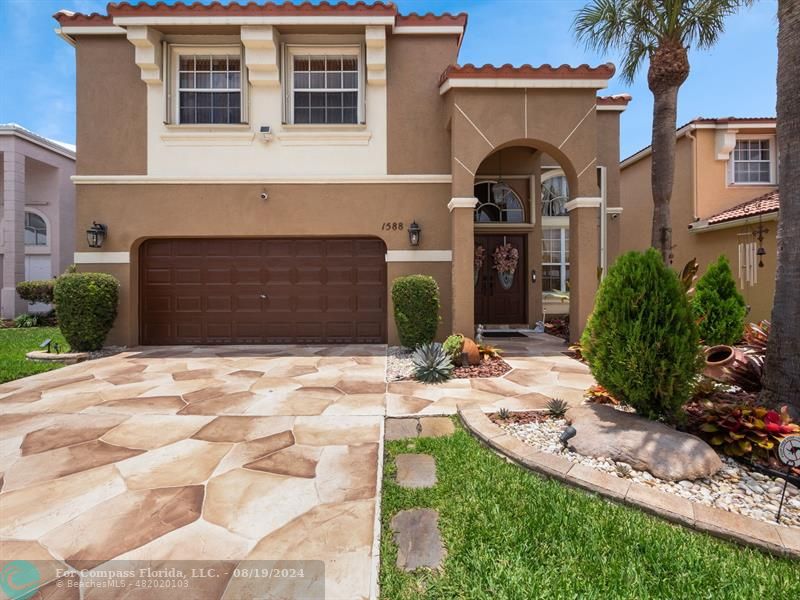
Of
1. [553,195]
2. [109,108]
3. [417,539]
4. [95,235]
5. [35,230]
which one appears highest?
[109,108]

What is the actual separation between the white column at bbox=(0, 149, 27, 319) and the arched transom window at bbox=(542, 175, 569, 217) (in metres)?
18.7

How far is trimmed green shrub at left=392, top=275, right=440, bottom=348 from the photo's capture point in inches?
269

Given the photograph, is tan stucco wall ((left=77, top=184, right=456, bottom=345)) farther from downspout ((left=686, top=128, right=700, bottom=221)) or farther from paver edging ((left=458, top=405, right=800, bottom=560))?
downspout ((left=686, top=128, right=700, bottom=221))

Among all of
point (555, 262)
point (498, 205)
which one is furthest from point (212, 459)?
point (555, 262)

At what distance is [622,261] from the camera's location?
11.1 ft

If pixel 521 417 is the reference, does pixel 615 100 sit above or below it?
above

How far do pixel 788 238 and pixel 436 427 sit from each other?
3.75 metres

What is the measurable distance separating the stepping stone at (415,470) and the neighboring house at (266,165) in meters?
4.85

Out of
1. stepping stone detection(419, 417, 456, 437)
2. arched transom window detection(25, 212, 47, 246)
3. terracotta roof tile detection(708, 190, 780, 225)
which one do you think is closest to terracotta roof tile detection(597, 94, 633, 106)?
terracotta roof tile detection(708, 190, 780, 225)

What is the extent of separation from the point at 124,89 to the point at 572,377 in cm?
1071

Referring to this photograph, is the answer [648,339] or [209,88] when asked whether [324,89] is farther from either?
[648,339]

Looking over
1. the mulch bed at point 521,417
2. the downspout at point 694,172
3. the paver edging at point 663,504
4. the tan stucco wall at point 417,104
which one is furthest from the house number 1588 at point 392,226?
the downspout at point 694,172

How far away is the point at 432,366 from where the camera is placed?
552cm

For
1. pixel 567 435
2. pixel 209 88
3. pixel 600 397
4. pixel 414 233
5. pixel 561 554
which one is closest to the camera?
pixel 561 554
